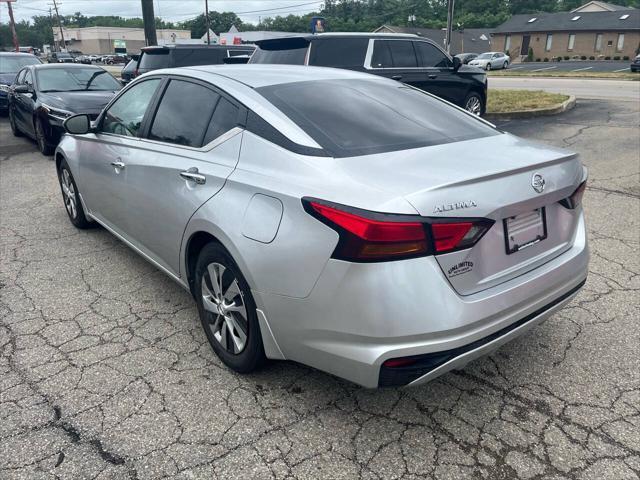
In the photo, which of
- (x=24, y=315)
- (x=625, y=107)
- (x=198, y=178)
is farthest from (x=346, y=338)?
(x=625, y=107)

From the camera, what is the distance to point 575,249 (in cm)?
282

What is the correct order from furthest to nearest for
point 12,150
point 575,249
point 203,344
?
point 12,150 < point 203,344 < point 575,249

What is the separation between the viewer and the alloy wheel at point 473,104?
1056 centimetres

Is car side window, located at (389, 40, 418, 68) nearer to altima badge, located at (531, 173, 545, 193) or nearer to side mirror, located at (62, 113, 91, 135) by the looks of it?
side mirror, located at (62, 113, 91, 135)

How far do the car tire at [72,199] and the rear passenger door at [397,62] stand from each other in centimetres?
537

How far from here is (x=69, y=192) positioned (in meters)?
5.35

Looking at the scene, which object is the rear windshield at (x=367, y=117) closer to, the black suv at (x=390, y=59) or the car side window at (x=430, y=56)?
the black suv at (x=390, y=59)

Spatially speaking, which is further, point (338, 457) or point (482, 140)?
point (482, 140)

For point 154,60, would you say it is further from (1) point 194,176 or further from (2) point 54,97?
(1) point 194,176

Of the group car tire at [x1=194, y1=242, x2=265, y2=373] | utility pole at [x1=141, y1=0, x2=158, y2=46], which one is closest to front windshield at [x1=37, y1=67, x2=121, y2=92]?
utility pole at [x1=141, y1=0, x2=158, y2=46]

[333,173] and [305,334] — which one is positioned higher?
[333,173]

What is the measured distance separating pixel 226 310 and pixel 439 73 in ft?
27.1

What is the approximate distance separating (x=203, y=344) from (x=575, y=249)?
2.22 m

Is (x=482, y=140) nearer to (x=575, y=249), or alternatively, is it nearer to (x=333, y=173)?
(x=575, y=249)
